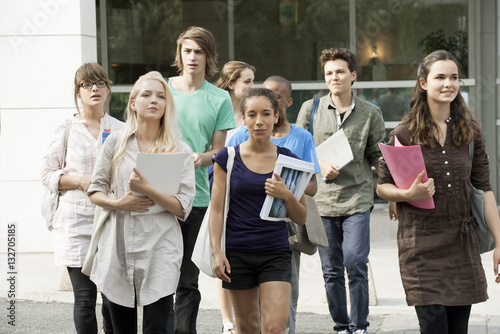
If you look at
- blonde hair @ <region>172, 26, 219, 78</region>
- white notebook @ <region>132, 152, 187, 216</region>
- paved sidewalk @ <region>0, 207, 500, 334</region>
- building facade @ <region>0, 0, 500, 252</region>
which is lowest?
Answer: paved sidewalk @ <region>0, 207, 500, 334</region>

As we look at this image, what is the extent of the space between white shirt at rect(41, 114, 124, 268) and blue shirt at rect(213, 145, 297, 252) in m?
1.04

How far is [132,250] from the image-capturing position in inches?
183

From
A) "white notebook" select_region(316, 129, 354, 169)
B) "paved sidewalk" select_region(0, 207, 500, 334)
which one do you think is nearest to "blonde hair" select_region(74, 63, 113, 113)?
"white notebook" select_region(316, 129, 354, 169)

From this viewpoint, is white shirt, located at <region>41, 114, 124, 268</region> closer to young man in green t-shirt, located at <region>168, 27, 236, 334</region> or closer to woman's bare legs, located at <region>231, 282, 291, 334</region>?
young man in green t-shirt, located at <region>168, 27, 236, 334</region>

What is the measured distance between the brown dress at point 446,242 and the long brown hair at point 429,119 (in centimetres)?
5

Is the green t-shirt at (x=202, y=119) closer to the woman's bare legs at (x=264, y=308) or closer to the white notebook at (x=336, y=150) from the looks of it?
the white notebook at (x=336, y=150)

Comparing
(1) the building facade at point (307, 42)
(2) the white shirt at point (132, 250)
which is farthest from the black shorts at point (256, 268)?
(1) the building facade at point (307, 42)

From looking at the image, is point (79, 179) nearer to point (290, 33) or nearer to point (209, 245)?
point (209, 245)

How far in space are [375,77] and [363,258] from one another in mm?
6602

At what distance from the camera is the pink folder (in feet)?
14.4

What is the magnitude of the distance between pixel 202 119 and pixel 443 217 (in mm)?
2054

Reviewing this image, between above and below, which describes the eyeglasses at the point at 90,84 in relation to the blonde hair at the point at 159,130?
above

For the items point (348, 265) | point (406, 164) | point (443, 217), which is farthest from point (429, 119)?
point (348, 265)

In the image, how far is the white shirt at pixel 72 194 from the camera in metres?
5.26
